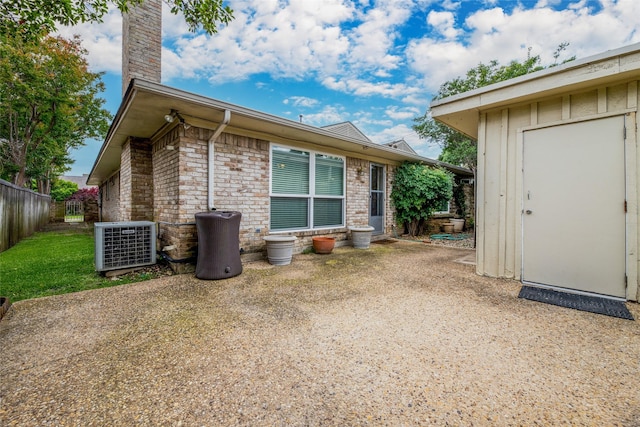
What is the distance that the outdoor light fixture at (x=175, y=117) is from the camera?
3570mm

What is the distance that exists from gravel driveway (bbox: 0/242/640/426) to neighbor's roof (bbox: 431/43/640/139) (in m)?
2.34

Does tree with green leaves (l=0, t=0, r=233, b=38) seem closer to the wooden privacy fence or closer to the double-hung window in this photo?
the double-hung window

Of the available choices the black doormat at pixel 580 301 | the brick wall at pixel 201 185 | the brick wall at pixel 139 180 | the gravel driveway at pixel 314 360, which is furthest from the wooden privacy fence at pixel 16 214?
the black doormat at pixel 580 301

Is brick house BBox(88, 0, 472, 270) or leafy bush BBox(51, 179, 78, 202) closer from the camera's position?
brick house BBox(88, 0, 472, 270)

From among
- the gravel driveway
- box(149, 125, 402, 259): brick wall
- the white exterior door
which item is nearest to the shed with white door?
the white exterior door

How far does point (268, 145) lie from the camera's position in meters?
4.79

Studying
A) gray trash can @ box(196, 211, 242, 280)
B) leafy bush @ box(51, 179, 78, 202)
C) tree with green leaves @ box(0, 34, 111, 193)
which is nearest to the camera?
gray trash can @ box(196, 211, 242, 280)

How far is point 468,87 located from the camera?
14883 millimetres

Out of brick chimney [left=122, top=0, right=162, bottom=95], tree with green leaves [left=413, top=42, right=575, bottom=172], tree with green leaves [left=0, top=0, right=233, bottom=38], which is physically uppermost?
tree with green leaves [left=413, top=42, right=575, bottom=172]

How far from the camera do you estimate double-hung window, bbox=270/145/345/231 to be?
499 cm

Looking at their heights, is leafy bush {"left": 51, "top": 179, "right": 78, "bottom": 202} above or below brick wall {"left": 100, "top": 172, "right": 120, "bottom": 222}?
above

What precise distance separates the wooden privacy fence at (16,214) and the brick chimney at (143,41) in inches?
148

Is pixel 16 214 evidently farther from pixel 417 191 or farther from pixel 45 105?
pixel 417 191

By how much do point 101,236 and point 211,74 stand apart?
6968mm
